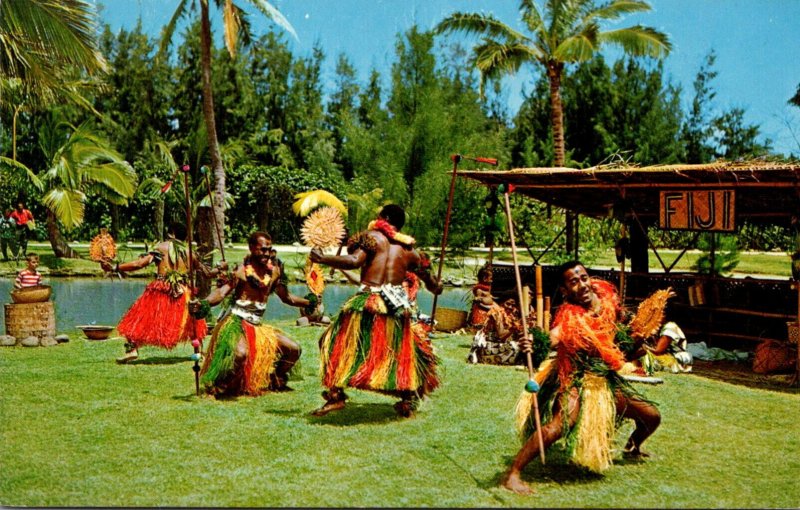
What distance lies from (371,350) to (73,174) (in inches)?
717

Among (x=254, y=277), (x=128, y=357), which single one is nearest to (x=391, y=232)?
(x=254, y=277)

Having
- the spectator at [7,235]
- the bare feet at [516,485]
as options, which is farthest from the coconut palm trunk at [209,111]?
the spectator at [7,235]

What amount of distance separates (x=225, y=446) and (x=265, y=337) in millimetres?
1566

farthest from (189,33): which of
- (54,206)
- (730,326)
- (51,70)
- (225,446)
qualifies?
(225,446)

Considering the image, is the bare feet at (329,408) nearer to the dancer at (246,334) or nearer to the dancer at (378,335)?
the dancer at (378,335)

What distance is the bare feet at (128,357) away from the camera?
8070 mm

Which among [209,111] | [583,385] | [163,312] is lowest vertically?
[583,385]

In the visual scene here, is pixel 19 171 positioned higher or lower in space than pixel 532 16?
lower

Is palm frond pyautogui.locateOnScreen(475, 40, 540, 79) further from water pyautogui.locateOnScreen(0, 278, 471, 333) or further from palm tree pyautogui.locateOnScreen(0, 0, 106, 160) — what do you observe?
palm tree pyautogui.locateOnScreen(0, 0, 106, 160)

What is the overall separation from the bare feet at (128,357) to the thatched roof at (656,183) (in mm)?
3937

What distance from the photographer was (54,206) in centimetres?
2056

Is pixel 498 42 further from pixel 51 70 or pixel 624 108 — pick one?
pixel 624 108

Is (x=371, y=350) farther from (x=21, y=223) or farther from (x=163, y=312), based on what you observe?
(x=21, y=223)

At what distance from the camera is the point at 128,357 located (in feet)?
26.6
